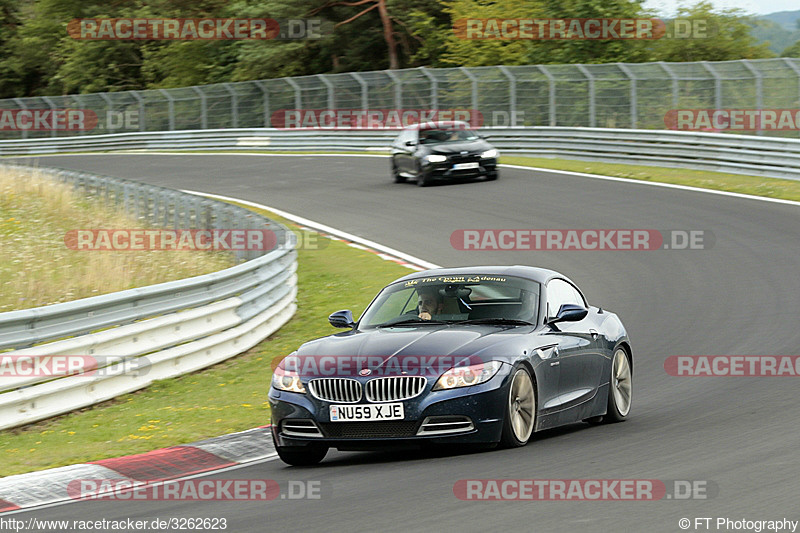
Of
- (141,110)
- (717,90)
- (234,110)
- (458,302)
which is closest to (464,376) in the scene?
(458,302)

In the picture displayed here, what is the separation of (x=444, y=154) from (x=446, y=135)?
75 cm

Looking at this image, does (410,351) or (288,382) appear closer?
(410,351)

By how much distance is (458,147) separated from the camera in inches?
1143

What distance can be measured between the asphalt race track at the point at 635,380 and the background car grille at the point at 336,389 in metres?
0.48

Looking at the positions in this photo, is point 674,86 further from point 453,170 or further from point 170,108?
point 170,108

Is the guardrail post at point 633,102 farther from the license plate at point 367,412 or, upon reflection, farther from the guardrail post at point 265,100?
the license plate at point 367,412

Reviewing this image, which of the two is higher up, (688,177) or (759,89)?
(759,89)

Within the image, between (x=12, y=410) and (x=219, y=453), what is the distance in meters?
2.25

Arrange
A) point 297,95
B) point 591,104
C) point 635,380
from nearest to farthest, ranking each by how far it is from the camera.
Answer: point 635,380 → point 591,104 → point 297,95

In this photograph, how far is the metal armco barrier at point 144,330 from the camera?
1055 centimetres

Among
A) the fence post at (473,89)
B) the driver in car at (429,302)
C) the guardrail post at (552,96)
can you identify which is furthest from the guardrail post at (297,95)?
the driver in car at (429,302)

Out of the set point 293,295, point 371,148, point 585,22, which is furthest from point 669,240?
point 585,22

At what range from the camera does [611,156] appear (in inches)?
1233

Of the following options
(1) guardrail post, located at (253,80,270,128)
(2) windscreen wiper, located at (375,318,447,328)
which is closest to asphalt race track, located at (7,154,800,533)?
(2) windscreen wiper, located at (375,318,447,328)
